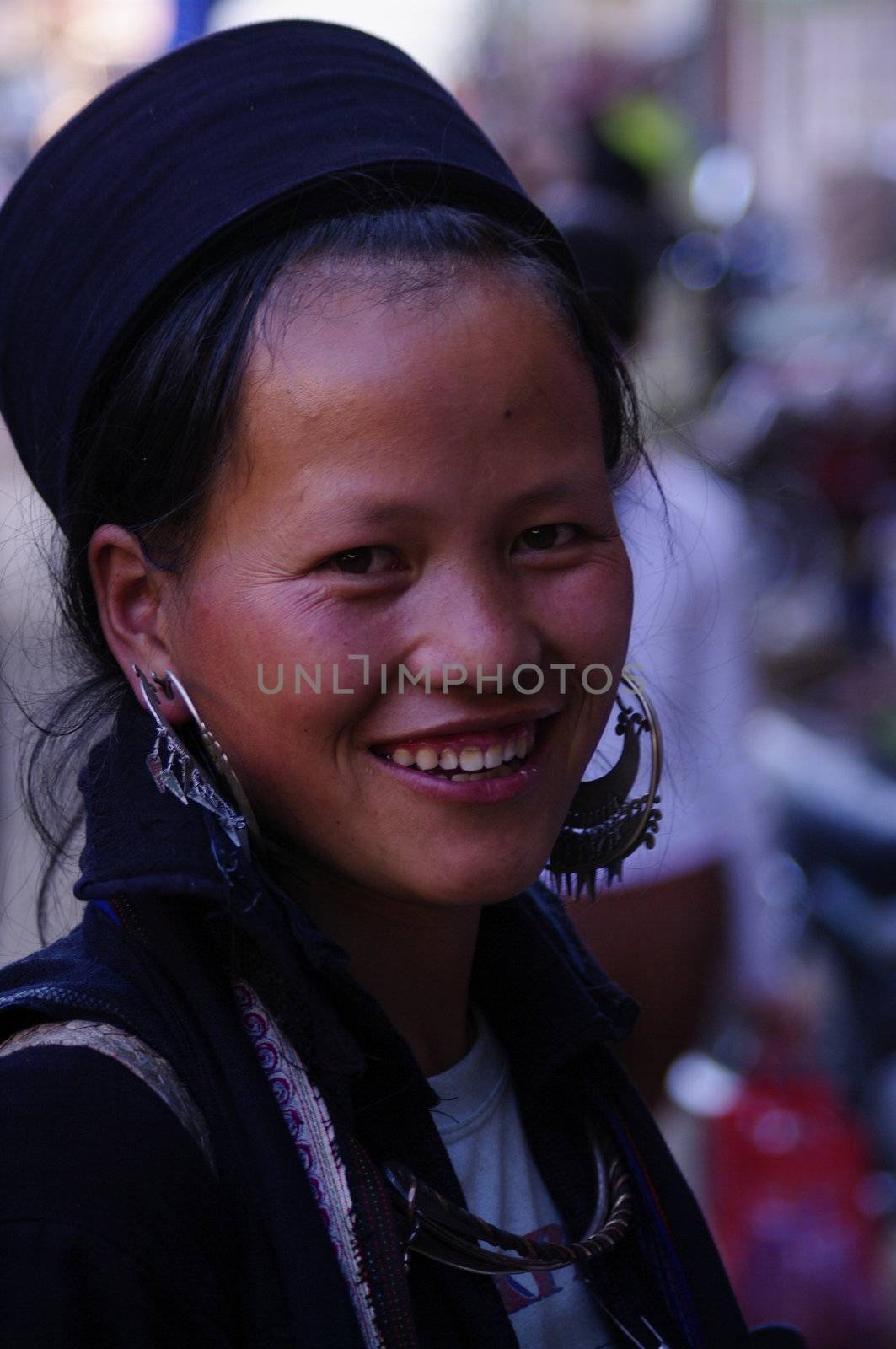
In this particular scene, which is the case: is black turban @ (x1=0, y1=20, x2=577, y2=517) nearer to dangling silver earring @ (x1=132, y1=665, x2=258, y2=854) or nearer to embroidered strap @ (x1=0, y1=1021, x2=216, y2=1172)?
dangling silver earring @ (x1=132, y1=665, x2=258, y2=854)

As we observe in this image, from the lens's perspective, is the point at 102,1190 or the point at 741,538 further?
the point at 741,538

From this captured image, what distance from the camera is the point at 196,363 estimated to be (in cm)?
117

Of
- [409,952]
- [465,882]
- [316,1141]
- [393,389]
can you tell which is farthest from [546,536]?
[316,1141]

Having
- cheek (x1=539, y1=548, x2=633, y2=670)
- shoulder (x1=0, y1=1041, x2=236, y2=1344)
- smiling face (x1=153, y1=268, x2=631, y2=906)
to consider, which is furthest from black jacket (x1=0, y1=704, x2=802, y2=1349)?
cheek (x1=539, y1=548, x2=633, y2=670)

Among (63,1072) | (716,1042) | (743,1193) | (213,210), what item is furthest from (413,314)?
(716,1042)

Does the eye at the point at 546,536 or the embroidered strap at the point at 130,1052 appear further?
the eye at the point at 546,536

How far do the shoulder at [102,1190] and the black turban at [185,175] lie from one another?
0.54 m

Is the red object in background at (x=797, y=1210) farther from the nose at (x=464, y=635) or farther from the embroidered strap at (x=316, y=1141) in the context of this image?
the nose at (x=464, y=635)

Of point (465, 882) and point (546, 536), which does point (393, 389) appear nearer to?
point (546, 536)

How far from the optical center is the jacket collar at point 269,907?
1.08m

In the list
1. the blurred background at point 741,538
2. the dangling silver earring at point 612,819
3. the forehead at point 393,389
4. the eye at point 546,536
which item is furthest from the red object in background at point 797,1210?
the forehead at point 393,389

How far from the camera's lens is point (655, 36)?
45.4 feet

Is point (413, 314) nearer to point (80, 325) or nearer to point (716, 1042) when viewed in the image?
point (80, 325)

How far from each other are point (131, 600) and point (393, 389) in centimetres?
31
